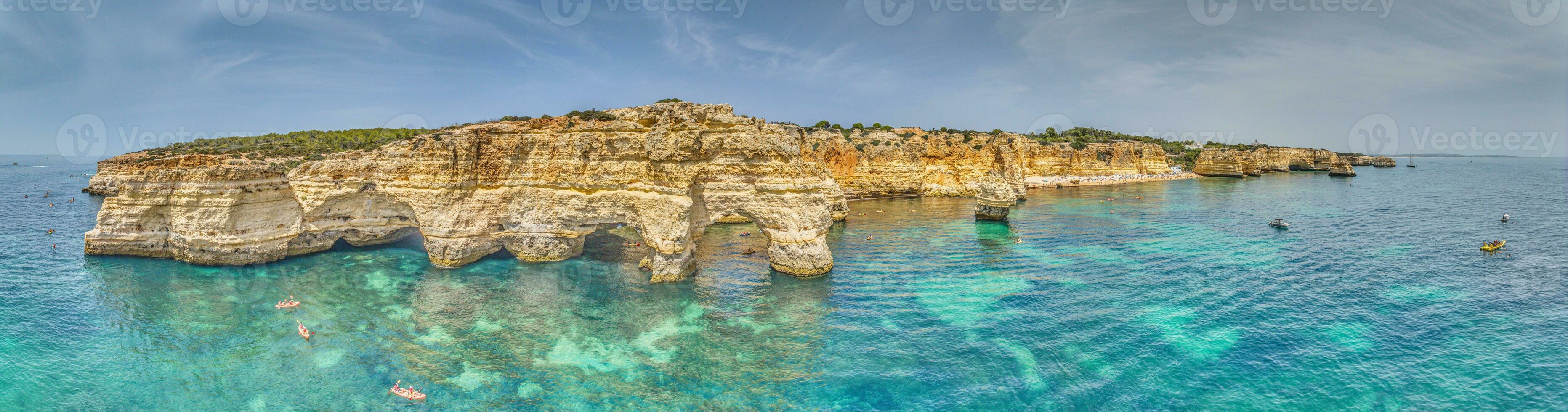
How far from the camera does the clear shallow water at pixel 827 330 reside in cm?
1553

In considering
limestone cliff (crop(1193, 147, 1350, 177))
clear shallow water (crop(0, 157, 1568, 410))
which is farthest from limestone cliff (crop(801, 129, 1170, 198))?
limestone cliff (crop(1193, 147, 1350, 177))

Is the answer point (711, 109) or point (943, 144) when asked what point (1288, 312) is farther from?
point (943, 144)

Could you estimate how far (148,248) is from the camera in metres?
29.4

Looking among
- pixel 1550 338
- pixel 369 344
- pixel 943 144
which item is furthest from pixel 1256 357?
pixel 943 144

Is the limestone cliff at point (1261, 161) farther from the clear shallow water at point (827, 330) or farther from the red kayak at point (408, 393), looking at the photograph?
the red kayak at point (408, 393)

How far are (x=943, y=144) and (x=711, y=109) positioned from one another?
50864 mm

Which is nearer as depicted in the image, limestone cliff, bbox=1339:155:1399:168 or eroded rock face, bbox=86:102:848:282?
eroded rock face, bbox=86:102:848:282

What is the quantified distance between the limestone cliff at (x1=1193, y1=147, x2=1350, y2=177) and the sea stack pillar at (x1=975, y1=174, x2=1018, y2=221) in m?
93.5

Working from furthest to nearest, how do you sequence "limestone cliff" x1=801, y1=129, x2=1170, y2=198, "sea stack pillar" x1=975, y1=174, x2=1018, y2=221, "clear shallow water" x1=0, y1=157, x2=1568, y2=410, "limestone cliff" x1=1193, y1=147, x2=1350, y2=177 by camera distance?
1. "limestone cliff" x1=1193, y1=147, x2=1350, y2=177
2. "limestone cliff" x1=801, y1=129, x2=1170, y2=198
3. "sea stack pillar" x1=975, y1=174, x2=1018, y2=221
4. "clear shallow water" x1=0, y1=157, x2=1568, y2=410

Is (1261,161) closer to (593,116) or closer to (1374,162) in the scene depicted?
(1374,162)

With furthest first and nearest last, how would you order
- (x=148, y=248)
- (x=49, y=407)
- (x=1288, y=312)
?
(x=148, y=248) < (x=1288, y=312) < (x=49, y=407)

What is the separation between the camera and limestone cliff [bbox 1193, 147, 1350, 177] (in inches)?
4427

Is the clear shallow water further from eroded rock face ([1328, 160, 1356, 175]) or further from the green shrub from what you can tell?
eroded rock face ([1328, 160, 1356, 175])

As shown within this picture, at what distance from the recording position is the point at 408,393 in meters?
15.4
